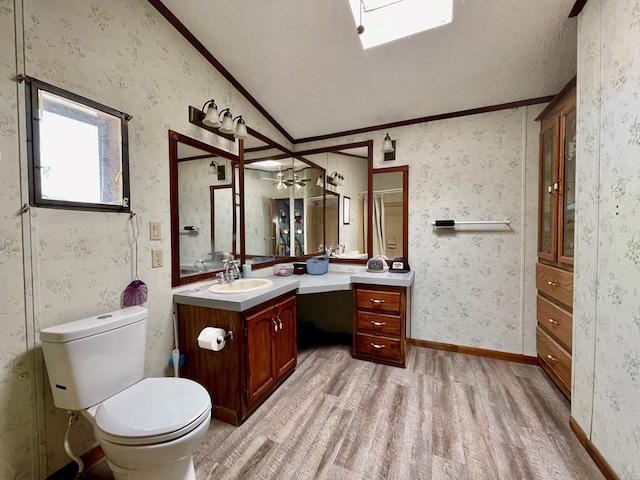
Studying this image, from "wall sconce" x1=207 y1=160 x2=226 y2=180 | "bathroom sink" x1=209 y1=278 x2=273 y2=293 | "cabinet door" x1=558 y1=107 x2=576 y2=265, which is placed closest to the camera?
"cabinet door" x1=558 y1=107 x2=576 y2=265

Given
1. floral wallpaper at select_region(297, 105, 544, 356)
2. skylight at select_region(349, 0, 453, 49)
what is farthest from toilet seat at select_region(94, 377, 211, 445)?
skylight at select_region(349, 0, 453, 49)

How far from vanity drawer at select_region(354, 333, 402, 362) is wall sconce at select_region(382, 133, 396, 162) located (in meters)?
1.80

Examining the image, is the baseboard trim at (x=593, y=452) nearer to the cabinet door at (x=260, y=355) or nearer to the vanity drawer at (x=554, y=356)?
the vanity drawer at (x=554, y=356)

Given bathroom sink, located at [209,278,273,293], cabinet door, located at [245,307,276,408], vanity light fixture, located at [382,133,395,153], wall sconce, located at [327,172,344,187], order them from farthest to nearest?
1. wall sconce, located at [327,172,344,187]
2. vanity light fixture, located at [382,133,395,153]
3. bathroom sink, located at [209,278,273,293]
4. cabinet door, located at [245,307,276,408]

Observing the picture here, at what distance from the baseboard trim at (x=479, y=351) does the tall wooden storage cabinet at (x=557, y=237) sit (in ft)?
0.40

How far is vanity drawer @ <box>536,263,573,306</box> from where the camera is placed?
1630 millimetres

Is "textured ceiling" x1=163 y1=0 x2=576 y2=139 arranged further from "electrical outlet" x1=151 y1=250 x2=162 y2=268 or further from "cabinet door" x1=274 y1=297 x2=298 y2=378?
"cabinet door" x1=274 y1=297 x2=298 y2=378

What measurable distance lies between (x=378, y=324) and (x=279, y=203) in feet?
5.18

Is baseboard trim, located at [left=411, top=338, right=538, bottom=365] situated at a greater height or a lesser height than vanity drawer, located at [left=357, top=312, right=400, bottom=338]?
lesser

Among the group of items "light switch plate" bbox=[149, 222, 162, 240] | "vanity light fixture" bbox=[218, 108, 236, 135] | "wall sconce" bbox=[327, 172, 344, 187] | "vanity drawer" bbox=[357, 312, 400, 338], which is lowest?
"vanity drawer" bbox=[357, 312, 400, 338]

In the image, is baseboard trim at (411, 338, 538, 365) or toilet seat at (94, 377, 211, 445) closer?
toilet seat at (94, 377, 211, 445)

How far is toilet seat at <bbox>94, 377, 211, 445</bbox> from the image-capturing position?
37.0 inches

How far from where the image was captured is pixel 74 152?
1201 mm

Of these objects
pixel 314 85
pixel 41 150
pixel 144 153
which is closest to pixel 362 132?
pixel 314 85
